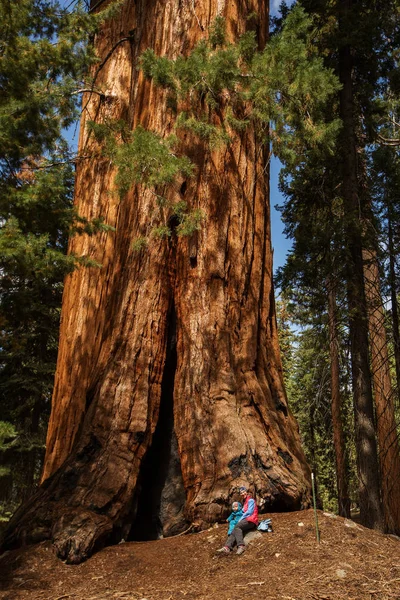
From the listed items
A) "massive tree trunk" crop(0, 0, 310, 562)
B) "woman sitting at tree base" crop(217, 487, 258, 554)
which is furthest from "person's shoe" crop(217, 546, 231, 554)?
"massive tree trunk" crop(0, 0, 310, 562)

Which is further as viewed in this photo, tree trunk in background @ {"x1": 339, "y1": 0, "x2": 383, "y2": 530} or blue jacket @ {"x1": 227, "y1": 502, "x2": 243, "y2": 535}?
tree trunk in background @ {"x1": 339, "y1": 0, "x2": 383, "y2": 530}

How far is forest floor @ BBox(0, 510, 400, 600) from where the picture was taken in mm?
3527

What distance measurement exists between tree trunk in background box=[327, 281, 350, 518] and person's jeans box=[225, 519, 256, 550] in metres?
5.00

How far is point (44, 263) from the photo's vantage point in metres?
5.12

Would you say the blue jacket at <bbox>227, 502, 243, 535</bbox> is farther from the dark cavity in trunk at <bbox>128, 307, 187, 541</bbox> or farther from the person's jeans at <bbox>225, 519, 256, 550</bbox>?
the dark cavity in trunk at <bbox>128, 307, 187, 541</bbox>

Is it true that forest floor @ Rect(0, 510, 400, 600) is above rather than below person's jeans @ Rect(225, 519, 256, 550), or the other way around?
below

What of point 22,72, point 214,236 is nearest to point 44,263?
point 214,236

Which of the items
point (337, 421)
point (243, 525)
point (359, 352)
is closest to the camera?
point (243, 525)

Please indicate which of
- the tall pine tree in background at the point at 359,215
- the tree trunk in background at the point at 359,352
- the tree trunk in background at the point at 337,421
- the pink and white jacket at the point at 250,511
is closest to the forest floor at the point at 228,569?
the pink and white jacket at the point at 250,511

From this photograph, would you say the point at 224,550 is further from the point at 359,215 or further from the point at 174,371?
the point at 359,215

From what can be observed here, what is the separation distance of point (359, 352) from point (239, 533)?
15.7 feet

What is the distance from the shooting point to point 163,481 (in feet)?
17.2

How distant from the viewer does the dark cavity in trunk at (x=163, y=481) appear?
5008 mm

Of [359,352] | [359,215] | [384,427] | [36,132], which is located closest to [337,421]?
[384,427]
